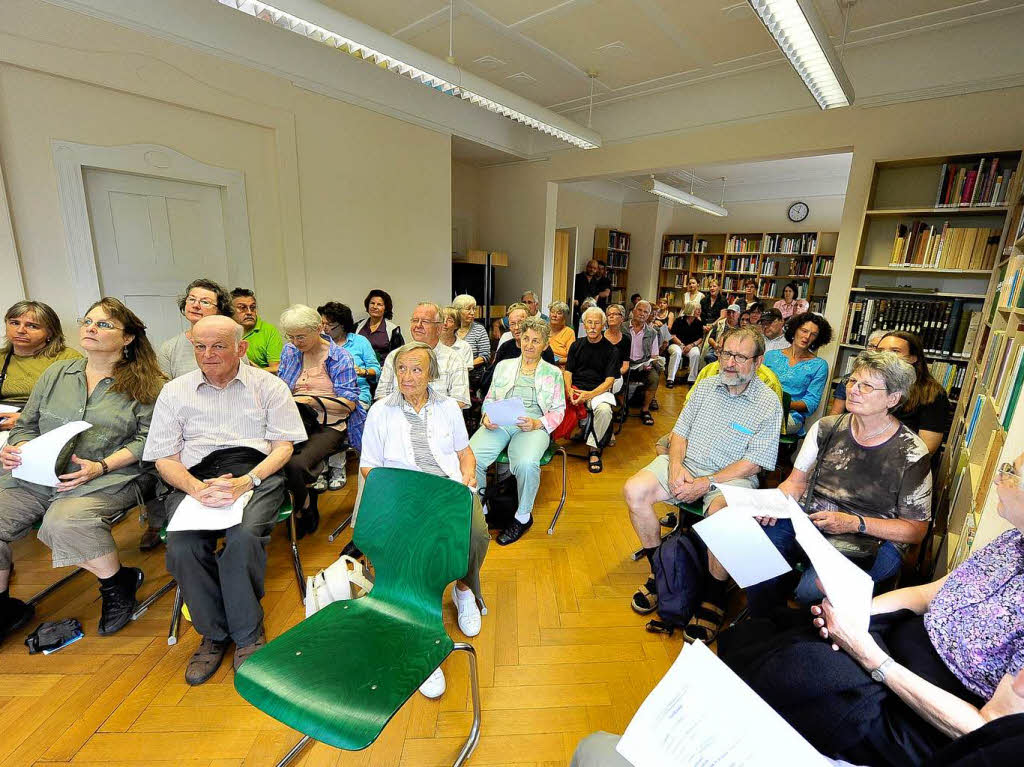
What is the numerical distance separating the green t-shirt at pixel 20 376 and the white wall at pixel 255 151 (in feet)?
4.44

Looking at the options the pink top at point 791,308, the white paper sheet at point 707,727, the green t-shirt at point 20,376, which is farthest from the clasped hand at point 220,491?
the pink top at point 791,308

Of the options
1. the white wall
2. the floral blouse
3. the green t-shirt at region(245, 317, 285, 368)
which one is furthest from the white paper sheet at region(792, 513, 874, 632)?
the white wall

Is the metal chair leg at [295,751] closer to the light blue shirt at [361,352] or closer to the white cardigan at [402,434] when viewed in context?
the white cardigan at [402,434]

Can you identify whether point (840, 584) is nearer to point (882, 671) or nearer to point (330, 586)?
point (882, 671)

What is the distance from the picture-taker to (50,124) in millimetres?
3076

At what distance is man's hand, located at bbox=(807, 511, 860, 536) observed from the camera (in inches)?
66.2

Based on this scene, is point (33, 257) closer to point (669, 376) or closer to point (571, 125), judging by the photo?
point (571, 125)

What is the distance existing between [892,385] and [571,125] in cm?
399

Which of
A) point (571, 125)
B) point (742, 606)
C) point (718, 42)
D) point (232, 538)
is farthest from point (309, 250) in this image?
point (742, 606)

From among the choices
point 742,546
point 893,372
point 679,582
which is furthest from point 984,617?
point 679,582

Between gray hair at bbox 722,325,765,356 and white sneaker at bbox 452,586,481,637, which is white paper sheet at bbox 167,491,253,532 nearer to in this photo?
white sneaker at bbox 452,586,481,637

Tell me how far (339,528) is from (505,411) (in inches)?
48.1

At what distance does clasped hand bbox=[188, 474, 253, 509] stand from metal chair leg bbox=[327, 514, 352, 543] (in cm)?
88

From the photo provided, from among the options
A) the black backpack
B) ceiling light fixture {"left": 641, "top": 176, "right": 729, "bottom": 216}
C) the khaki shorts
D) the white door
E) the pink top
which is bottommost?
the black backpack
